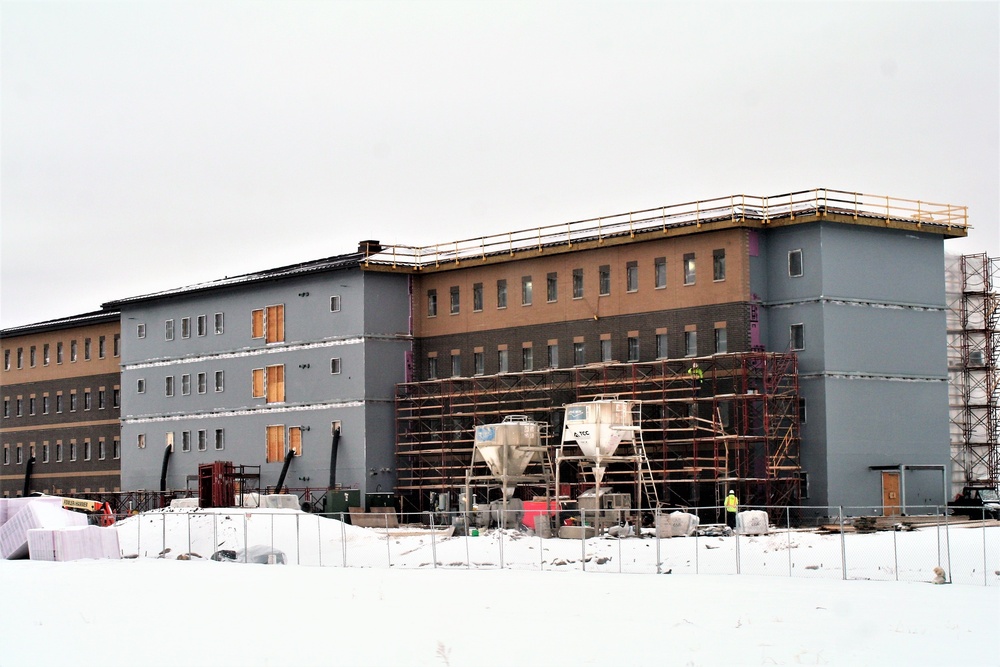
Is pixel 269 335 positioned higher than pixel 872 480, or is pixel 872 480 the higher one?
pixel 269 335

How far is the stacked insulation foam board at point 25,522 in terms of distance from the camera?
177 feet

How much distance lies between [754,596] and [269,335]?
→ 5228 centimetres

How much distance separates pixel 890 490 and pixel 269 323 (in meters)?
36.7

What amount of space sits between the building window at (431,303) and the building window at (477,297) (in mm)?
2960

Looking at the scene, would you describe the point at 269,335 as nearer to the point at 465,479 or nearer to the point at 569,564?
the point at 465,479

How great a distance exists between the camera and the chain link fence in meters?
42.9

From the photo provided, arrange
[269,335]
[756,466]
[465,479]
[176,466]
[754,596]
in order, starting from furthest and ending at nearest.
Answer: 1. [176,466]
2. [269,335]
3. [465,479]
4. [756,466]
5. [754,596]

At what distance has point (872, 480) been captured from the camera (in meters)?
63.8

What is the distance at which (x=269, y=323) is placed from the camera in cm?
8200

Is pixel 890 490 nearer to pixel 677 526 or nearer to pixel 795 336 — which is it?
pixel 795 336

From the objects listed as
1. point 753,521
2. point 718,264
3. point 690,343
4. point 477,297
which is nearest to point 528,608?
point 753,521

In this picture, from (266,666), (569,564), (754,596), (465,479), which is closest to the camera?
(266,666)

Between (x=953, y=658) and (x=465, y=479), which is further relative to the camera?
(x=465, y=479)

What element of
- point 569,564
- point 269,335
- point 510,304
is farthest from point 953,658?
point 269,335
